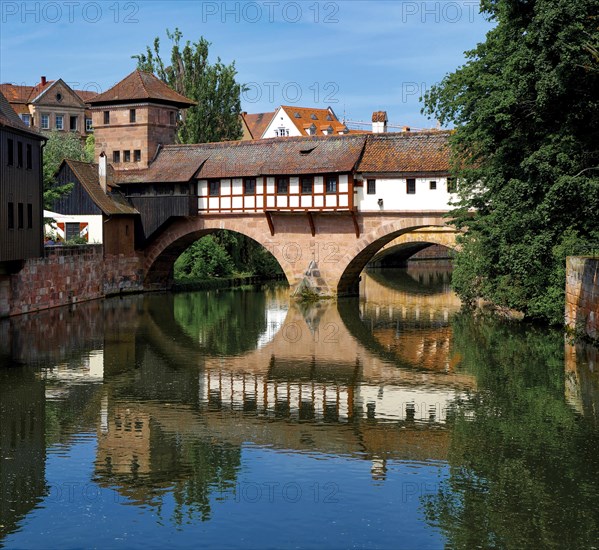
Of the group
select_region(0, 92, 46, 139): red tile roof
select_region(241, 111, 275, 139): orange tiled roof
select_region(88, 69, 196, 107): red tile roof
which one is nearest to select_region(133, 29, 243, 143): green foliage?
select_region(88, 69, 196, 107): red tile roof

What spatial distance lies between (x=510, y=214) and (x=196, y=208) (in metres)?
19.9

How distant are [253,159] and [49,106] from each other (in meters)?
37.9

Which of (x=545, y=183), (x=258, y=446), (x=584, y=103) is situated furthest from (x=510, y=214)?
(x=258, y=446)

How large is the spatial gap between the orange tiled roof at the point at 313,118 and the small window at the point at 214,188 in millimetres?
42072

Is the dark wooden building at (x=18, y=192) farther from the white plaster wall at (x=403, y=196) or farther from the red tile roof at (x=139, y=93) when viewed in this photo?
the white plaster wall at (x=403, y=196)

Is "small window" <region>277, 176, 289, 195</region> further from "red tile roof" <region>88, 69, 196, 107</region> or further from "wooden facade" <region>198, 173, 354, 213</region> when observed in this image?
"red tile roof" <region>88, 69, 196, 107</region>

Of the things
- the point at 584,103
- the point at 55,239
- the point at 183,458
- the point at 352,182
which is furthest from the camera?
the point at 55,239

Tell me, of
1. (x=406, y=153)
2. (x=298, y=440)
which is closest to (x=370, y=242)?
(x=406, y=153)

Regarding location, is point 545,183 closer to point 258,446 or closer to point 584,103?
point 584,103

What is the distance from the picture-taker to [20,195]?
32375mm

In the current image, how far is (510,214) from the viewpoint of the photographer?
90.2ft

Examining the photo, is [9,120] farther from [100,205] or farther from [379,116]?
[379,116]

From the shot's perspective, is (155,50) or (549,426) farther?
(155,50)

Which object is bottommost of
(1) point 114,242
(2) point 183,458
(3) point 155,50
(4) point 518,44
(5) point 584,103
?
(2) point 183,458
